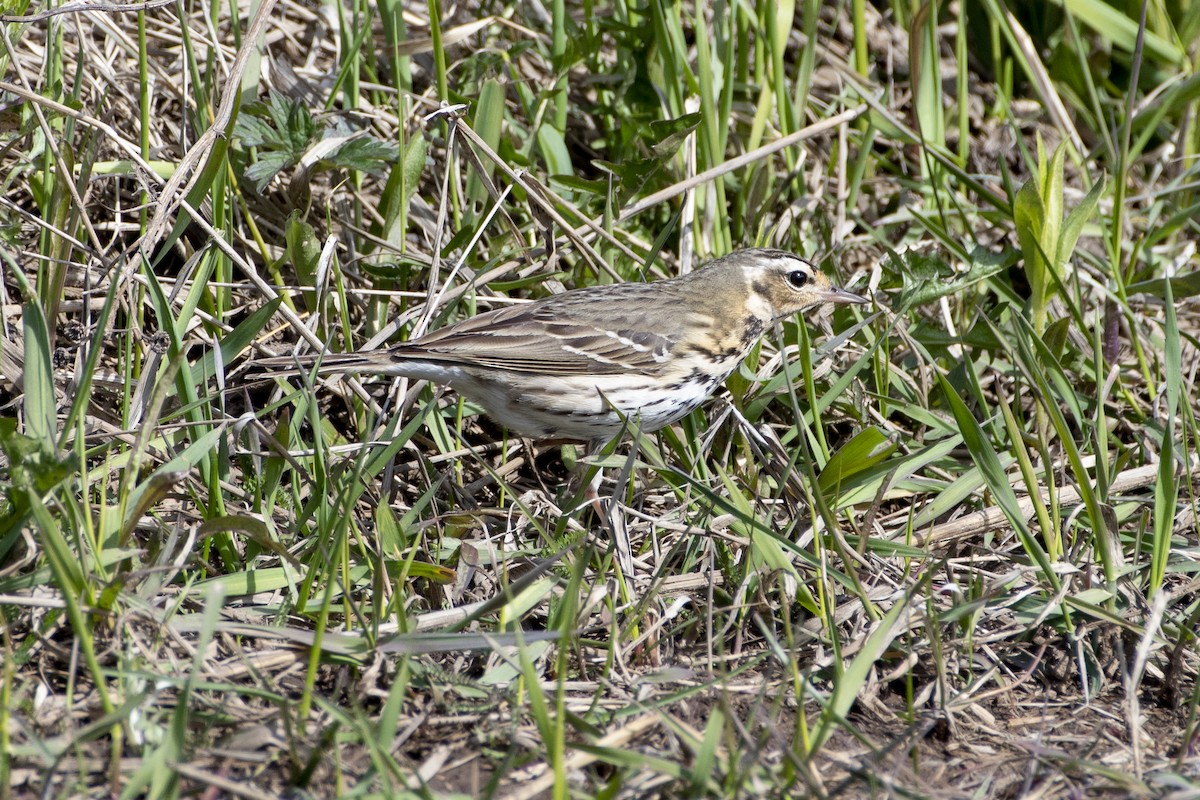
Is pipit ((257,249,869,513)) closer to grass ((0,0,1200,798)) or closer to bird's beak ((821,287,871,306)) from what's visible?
bird's beak ((821,287,871,306))

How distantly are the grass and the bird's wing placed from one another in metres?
0.33

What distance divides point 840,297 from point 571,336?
1.14m

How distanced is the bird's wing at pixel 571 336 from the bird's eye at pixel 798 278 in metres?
0.53

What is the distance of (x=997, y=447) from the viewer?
16.1ft

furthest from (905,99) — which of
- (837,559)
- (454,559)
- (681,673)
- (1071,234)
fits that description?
(681,673)

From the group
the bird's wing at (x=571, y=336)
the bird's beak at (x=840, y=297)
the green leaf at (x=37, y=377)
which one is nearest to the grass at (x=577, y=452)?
the green leaf at (x=37, y=377)

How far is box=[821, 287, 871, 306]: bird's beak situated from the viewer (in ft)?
16.7

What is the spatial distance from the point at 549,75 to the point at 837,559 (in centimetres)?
325

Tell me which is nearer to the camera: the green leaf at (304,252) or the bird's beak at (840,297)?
the green leaf at (304,252)

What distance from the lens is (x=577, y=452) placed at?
5258 millimetres

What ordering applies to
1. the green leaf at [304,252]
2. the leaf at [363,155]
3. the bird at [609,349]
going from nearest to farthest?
the bird at [609,349] < the green leaf at [304,252] < the leaf at [363,155]

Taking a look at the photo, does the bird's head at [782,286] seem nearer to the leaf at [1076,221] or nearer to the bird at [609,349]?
the bird at [609,349]

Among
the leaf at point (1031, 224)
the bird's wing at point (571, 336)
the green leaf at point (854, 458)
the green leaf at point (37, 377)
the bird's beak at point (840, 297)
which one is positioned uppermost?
the green leaf at point (37, 377)

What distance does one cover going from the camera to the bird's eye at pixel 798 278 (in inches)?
201
